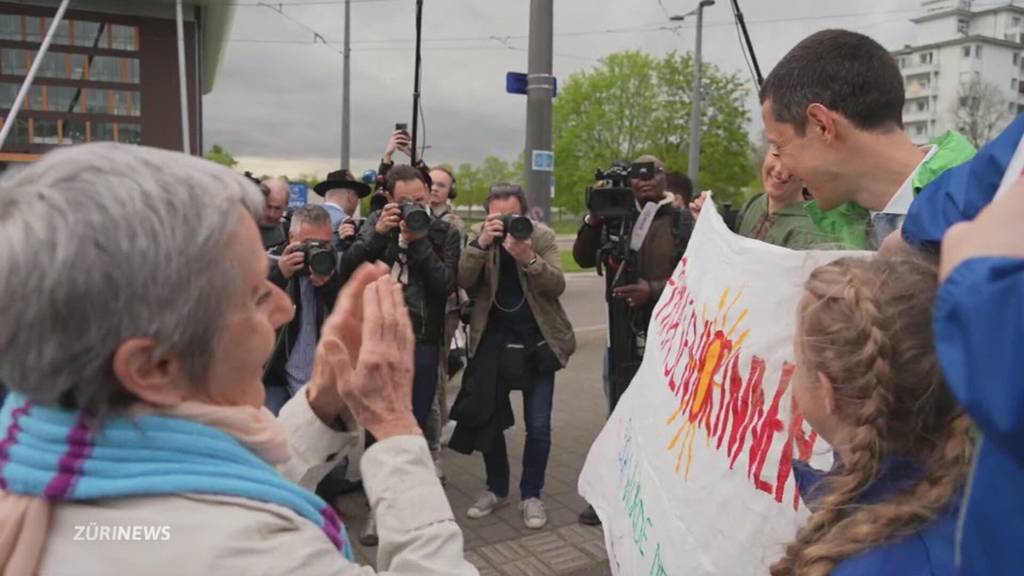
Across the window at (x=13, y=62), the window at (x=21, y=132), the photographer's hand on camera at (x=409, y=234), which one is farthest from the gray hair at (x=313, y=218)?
the window at (x=21, y=132)

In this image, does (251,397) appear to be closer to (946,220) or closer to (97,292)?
(97,292)

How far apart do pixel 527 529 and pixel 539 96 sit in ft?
12.7

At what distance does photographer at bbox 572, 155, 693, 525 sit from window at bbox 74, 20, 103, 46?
2874 cm

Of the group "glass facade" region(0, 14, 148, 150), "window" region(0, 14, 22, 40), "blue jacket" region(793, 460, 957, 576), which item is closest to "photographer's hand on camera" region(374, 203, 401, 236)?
"blue jacket" region(793, 460, 957, 576)

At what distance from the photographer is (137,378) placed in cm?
98

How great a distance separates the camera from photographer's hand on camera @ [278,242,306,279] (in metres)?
3.74

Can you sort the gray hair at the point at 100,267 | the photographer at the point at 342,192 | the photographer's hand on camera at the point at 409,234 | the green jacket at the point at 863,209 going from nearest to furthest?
1. the gray hair at the point at 100,267
2. the green jacket at the point at 863,209
3. the photographer's hand on camera at the point at 409,234
4. the photographer at the point at 342,192

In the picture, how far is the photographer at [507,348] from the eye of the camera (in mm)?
3984

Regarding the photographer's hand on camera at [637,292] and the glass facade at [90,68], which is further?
the glass facade at [90,68]

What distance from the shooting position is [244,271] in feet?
3.46

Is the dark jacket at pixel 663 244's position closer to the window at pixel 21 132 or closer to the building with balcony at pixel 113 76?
the building with balcony at pixel 113 76

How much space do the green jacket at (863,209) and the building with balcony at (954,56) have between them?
7390 centimetres

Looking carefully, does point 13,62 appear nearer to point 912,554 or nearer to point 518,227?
point 518,227

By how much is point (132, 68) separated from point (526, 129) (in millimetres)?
26315
